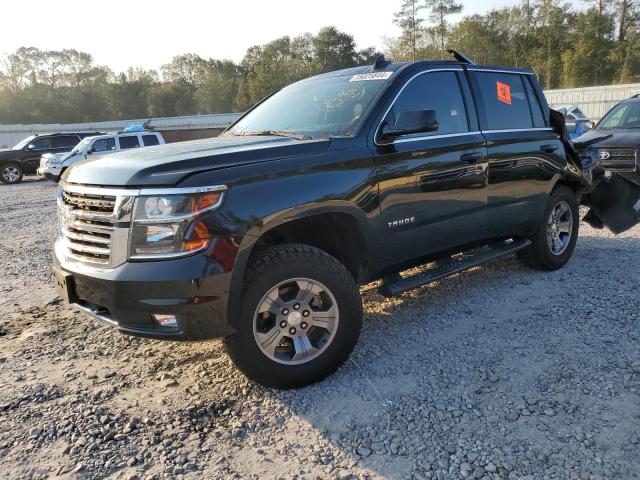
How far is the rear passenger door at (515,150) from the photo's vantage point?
4.46 m

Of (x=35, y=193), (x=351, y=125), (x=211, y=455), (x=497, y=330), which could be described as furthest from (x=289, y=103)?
(x=35, y=193)

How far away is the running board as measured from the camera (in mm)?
3707

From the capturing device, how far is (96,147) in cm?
1702

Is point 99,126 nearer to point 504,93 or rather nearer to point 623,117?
point 623,117

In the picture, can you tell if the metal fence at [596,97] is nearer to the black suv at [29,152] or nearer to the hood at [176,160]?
the black suv at [29,152]

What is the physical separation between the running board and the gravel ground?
1.36 feet

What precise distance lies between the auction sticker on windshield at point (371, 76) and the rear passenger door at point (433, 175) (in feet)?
0.55

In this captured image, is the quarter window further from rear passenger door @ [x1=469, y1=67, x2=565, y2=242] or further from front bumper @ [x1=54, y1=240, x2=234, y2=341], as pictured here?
front bumper @ [x1=54, y1=240, x2=234, y2=341]

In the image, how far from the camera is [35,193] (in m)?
16.2

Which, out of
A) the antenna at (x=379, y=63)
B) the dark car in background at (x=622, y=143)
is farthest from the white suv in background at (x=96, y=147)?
the antenna at (x=379, y=63)

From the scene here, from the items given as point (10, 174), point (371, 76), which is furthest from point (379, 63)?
point (10, 174)

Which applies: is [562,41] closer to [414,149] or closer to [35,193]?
[35,193]

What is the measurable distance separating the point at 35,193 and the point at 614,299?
16.7m

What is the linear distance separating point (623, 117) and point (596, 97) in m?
24.3
